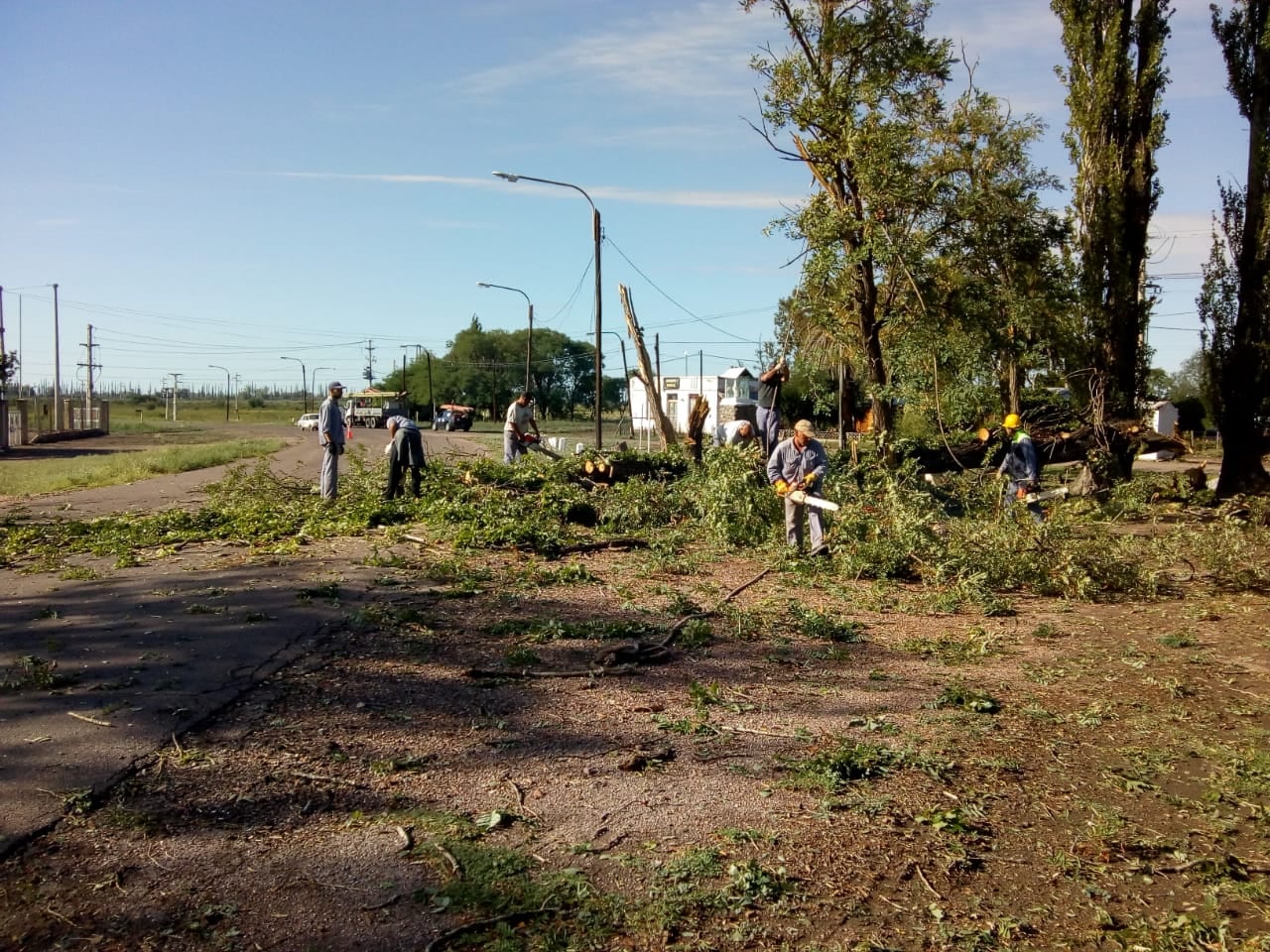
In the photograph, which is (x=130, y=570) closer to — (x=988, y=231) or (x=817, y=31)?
(x=817, y=31)

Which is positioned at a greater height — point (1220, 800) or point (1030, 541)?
point (1030, 541)

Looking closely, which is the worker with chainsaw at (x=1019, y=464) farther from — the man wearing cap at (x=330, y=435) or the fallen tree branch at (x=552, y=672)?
the man wearing cap at (x=330, y=435)

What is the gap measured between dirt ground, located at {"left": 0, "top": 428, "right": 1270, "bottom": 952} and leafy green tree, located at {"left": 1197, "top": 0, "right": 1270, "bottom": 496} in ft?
36.9

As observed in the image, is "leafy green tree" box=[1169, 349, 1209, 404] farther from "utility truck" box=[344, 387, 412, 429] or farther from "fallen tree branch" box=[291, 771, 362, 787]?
"utility truck" box=[344, 387, 412, 429]

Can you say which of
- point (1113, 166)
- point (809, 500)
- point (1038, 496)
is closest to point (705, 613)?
point (809, 500)

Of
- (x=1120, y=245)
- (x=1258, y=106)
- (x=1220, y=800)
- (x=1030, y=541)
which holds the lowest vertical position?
(x=1220, y=800)

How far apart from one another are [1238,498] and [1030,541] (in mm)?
8566

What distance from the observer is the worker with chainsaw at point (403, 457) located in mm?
15383

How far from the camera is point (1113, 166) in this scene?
18422 millimetres

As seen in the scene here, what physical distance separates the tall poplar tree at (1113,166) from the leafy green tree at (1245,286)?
131cm

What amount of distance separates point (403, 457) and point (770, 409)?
5753 mm

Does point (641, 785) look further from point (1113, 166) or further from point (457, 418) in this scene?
point (457, 418)

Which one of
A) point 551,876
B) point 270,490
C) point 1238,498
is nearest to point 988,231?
point 1238,498

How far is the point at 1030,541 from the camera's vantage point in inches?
432
